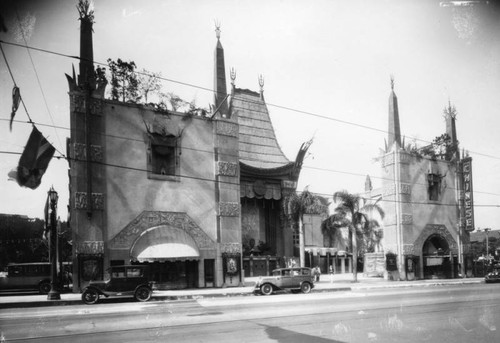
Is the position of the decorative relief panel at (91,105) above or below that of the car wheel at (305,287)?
above

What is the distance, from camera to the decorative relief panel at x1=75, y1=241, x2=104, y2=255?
2323 cm

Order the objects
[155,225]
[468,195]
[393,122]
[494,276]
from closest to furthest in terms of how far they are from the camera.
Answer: [155,225] < [494,276] < [393,122] < [468,195]

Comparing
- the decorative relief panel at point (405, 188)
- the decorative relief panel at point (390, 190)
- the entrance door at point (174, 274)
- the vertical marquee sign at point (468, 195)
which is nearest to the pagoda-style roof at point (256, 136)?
the decorative relief panel at point (390, 190)

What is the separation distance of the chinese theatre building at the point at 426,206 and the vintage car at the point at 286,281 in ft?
51.6

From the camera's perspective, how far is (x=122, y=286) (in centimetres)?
1941

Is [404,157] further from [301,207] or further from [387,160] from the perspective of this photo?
[301,207]

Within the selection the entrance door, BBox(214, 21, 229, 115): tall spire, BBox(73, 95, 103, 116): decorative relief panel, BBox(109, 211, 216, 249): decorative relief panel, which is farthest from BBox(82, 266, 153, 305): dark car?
BBox(214, 21, 229, 115): tall spire

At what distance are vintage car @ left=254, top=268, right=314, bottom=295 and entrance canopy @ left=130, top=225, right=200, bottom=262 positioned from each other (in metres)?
5.32

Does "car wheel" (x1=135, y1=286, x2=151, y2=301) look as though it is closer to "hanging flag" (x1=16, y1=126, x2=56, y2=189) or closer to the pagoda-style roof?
"hanging flag" (x1=16, y1=126, x2=56, y2=189)

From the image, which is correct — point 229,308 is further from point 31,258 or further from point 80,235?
point 31,258

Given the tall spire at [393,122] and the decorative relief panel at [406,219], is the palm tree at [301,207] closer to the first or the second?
the decorative relief panel at [406,219]

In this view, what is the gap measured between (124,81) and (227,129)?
7618 mm

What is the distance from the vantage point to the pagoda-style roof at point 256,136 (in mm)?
41531

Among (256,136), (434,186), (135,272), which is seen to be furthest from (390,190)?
(135,272)
